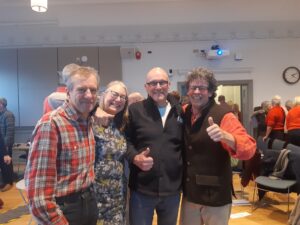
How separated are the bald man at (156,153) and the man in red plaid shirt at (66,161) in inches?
18.2

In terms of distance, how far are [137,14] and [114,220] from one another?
6003 millimetres

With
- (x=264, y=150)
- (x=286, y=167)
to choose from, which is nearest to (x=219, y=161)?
(x=286, y=167)

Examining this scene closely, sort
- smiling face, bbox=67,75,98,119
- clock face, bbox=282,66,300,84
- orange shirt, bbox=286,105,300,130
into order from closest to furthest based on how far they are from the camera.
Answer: smiling face, bbox=67,75,98,119
orange shirt, bbox=286,105,300,130
clock face, bbox=282,66,300,84

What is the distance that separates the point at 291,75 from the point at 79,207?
7062 millimetres

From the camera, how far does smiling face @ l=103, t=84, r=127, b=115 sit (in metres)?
1.93

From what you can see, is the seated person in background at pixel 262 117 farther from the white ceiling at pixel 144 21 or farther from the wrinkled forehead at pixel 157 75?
the wrinkled forehead at pixel 157 75

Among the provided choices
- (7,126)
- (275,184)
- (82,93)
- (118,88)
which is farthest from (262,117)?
(82,93)

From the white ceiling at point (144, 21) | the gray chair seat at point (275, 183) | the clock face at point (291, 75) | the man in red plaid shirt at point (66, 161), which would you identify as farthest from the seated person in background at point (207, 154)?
the clock face at point (291, 75)

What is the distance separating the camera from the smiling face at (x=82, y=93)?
4.63 ft

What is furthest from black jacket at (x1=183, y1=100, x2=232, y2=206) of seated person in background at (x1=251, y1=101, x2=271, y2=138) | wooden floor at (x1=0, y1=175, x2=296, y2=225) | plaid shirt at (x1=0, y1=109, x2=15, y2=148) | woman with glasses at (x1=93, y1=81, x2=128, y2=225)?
seated person in background at (x1=251, y1=101, x2=271, y2=138)

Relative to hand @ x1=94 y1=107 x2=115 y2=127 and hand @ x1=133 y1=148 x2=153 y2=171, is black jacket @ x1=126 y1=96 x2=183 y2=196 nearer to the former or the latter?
hand @ x1=133 y1=148 x2=153 y2=171

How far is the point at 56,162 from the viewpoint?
135 cm

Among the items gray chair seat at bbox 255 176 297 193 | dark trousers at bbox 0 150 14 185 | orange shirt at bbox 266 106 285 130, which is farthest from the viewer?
orange shirt at bbox 266 106 285 130

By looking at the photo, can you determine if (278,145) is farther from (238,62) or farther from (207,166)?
(238,62)
